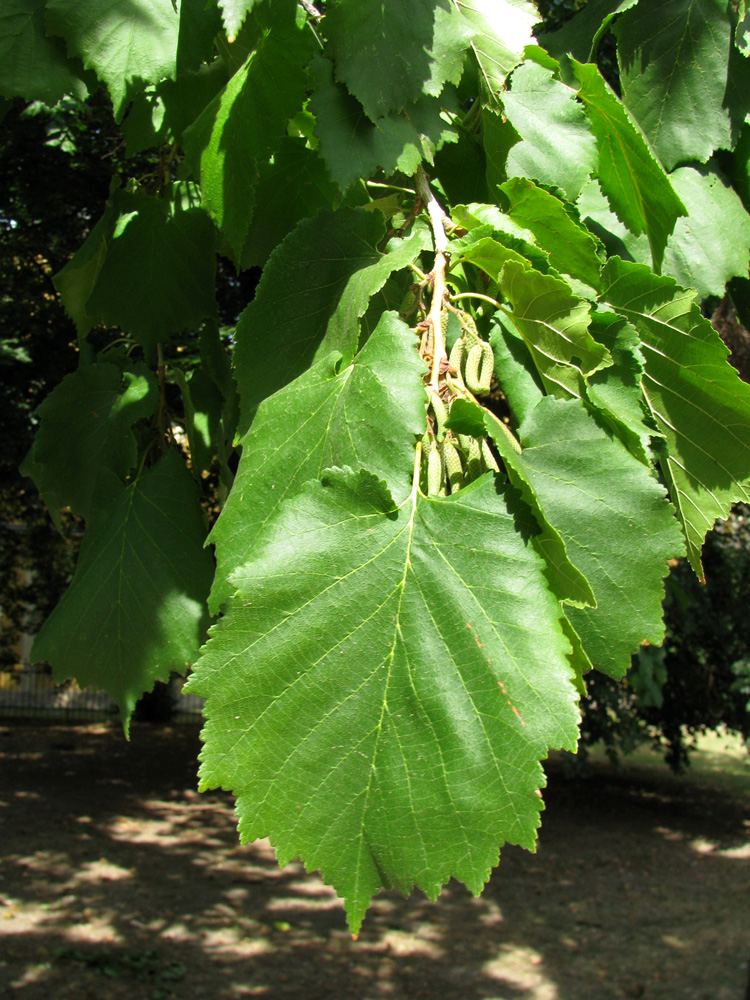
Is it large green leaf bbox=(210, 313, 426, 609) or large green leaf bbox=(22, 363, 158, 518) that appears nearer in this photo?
large green leaf bbox=(210, 313, 426, 609)

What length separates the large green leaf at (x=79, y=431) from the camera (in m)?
1.68

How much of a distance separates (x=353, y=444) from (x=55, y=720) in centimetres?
1819

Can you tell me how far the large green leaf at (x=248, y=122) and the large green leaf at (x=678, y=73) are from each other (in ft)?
→ 1.79

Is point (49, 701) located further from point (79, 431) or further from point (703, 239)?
point (703, 239)

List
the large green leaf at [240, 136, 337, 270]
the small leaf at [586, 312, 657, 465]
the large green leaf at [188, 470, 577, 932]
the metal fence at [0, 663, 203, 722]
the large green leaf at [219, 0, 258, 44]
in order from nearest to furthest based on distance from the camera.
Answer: the large green leaf at [188, 470, 577, 932]
the small leaf at [586, 312, 657, 465]
the large green leaf at [219, 0, 258, 44]
the large green leaf at [240, 136, 337, 270]
the metal fence at [0, 663, 203, 722]

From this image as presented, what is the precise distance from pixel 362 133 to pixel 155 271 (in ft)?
2.19

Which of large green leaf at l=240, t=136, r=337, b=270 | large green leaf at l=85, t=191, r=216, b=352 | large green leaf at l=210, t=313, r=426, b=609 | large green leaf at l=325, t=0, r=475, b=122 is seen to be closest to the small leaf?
large green leaf at l=210, t=313, r=426, b=609

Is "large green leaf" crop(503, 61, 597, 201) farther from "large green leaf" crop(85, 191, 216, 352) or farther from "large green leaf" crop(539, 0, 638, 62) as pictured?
"large green leaf" crop(85, 191, 216, 352)


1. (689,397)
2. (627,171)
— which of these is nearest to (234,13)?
(627,171)

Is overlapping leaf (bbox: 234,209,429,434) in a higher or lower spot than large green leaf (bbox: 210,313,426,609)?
higher

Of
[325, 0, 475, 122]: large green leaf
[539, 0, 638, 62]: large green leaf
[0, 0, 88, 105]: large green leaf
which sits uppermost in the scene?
[539, 0, 638, 62]: large green leaf

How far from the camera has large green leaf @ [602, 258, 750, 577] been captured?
3.80 feet

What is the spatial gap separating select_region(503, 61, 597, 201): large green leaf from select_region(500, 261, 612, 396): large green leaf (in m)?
0.33

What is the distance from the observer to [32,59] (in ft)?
4.76
